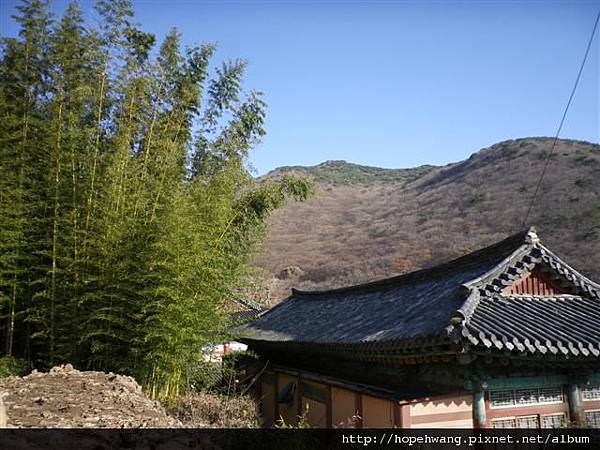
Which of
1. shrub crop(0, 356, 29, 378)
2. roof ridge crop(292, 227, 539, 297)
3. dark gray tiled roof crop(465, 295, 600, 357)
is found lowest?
shrub crop(0, 356, 29, 378)

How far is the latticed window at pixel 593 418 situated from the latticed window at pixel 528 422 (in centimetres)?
71

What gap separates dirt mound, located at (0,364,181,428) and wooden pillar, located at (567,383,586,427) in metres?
4.60

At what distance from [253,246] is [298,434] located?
3776 millimetres

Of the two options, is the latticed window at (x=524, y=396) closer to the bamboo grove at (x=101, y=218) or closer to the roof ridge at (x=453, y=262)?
the roof ridge at (x=453, y=262)

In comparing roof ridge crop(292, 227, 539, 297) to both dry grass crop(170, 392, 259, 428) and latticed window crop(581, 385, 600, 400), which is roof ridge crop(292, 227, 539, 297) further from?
dry grass crop(170, 392, 259, 428)

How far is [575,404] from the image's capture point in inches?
227

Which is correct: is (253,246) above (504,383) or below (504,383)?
above

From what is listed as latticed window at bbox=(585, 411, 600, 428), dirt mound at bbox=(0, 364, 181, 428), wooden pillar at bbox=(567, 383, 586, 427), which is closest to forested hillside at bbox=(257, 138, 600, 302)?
latticed window at bbox=(585, 411, 600, 428)

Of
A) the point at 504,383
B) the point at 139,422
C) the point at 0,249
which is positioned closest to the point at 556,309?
the point at 504,383

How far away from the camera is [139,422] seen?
436 centimetres

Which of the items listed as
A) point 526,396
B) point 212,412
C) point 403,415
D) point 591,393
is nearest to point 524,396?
point 526,396

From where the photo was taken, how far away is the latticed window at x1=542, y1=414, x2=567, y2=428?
5645mm

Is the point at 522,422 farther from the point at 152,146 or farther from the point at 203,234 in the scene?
the point at 152,146

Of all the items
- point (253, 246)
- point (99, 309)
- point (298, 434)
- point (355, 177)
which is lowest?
point (298, 434)
